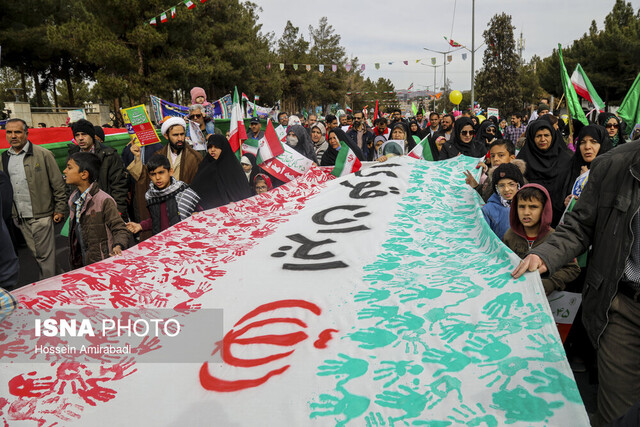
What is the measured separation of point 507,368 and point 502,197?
7.60ft

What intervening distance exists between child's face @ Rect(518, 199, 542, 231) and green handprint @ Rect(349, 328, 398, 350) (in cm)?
150

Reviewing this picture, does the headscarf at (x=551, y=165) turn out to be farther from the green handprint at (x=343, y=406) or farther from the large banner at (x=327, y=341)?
the green handprint at (x=343, y=406)

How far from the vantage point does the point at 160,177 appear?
4070 millimetres

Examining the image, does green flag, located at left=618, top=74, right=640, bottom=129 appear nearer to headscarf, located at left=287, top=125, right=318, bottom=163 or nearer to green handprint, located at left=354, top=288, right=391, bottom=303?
headscarf, located at left=287, top=125, right=318, bottom=163

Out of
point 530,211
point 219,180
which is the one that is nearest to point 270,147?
point 219,180

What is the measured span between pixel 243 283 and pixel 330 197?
1633 mm

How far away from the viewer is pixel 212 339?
2.47 meters

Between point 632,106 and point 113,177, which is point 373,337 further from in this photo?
point 632,106

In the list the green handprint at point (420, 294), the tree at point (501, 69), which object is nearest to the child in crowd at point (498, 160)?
the green handprint at point (420, 294)

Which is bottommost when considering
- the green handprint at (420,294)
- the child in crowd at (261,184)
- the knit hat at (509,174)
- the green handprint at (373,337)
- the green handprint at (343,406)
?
the green handprint at (343,406)

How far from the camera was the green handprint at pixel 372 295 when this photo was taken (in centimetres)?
258

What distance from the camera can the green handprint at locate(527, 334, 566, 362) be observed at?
1964 mm

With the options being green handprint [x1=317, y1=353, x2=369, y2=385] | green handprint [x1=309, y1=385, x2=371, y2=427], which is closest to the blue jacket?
green handprint [x1=317, y1=353, x2=369, y2=385]

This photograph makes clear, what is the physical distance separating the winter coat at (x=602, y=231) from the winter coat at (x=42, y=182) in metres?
4.96
